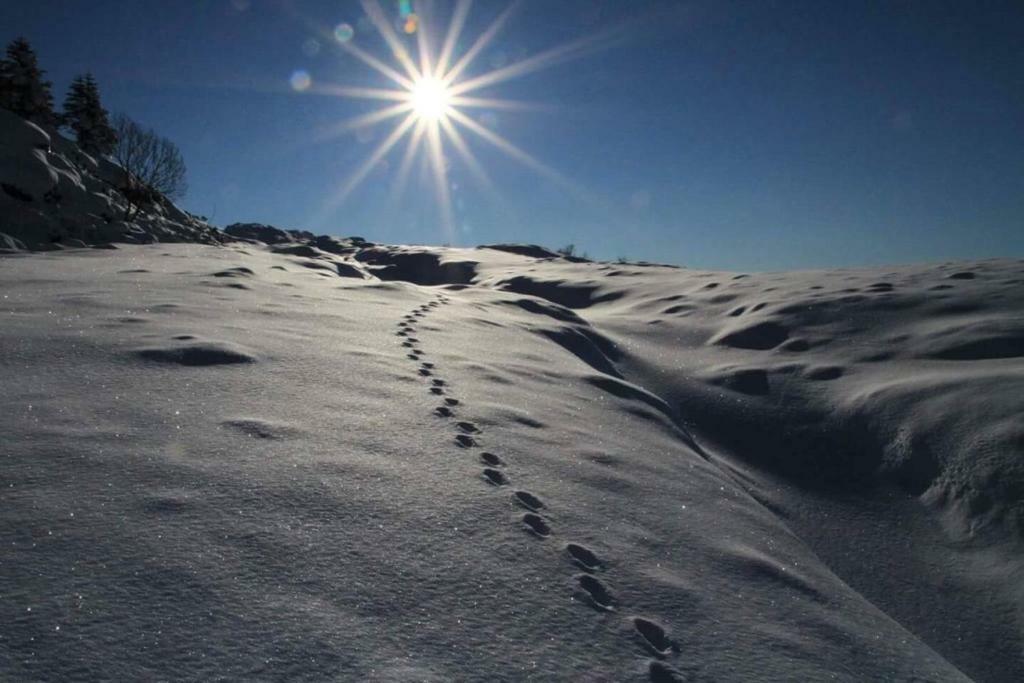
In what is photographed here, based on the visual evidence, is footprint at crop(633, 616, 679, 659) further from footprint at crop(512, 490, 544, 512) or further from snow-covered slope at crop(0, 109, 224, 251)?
snow-covered slope at crop(0, 109, 224, 251)

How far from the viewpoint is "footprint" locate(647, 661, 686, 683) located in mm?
1348

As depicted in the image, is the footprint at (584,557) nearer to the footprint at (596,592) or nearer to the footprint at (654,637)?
the footprint at (596,592)

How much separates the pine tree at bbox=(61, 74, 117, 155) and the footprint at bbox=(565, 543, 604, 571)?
27.0m

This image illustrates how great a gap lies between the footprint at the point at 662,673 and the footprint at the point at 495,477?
89 centimetres

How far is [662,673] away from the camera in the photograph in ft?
4.49

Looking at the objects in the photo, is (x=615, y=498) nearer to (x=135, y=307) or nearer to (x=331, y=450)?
(x=331, y=450)

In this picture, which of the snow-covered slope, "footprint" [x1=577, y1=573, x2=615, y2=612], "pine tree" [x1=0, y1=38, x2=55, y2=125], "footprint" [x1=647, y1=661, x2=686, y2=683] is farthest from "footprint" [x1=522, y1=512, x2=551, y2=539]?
"pine tree" [x1=0, y1=38, x2=55, y2=125]

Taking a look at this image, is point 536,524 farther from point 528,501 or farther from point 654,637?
point 654,637

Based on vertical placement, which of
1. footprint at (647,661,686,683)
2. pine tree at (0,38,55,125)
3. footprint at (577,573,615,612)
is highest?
pine tree at (0,38,55,125)

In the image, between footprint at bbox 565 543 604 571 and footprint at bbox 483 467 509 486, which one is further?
footprint at bbox 483 467 509 486

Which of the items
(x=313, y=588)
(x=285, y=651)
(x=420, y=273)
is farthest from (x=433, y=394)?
(x=420, y=273)

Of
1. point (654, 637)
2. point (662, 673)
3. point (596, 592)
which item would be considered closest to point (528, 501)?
point (596, 592)

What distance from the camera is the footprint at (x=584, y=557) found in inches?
68.9

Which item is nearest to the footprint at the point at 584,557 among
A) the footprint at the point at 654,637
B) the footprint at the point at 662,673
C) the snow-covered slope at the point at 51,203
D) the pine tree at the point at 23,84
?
the footprint at the point at 654,637
